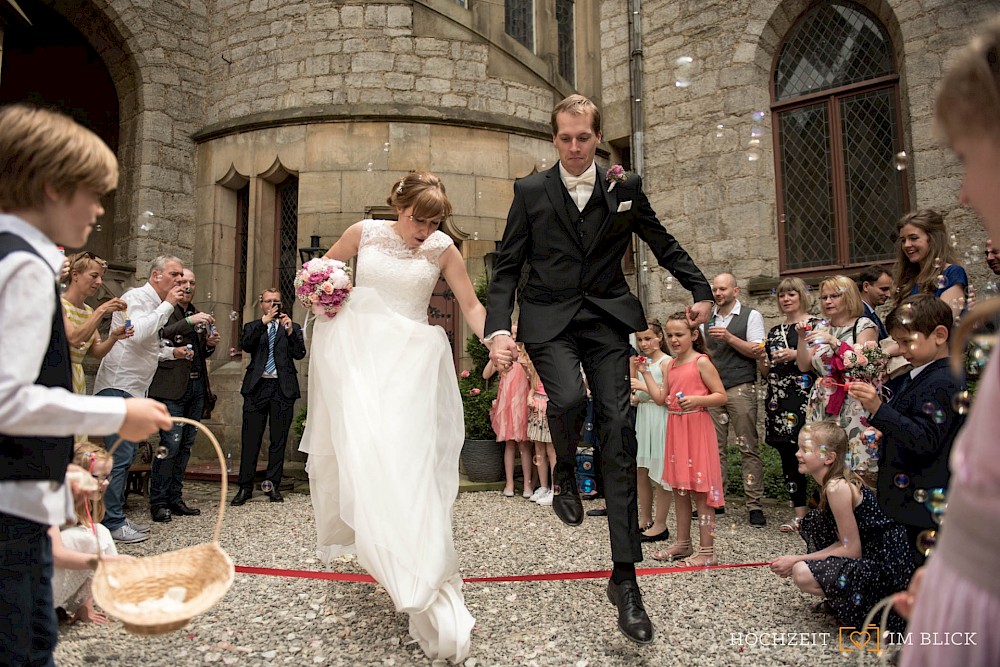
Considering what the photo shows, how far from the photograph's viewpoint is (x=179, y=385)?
21.0ft

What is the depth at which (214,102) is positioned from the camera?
1092 centimetres

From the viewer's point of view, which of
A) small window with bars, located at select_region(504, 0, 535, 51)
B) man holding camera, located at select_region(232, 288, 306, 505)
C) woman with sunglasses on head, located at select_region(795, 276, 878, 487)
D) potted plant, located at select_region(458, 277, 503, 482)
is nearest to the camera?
woman with sunglasses on head, located at select_region(795, 276, 878, 487)

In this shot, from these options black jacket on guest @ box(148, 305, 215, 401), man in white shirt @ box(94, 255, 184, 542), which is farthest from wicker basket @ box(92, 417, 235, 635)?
black jacket on guest @ box(148, 305, 215, 401)

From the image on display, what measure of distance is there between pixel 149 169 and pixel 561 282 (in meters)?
9.27

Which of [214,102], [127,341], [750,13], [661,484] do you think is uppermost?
[750,13]

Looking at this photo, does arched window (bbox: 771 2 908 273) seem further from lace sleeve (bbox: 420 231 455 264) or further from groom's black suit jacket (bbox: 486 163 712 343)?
lace sleeve (bbox: 420 231 455 264)

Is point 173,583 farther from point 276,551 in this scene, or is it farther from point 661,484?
point 661,484

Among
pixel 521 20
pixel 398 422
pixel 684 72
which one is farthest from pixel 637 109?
pixel 398 422

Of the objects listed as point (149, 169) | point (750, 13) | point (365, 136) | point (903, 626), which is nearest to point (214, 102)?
point (149, 169)

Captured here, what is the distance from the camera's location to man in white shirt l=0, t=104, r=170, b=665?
1592mm

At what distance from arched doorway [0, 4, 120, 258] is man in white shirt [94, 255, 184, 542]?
7295mm

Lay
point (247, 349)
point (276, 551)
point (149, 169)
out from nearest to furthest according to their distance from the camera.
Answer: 1. point (276, 551)
2. point (247, 349)
3. point (149, 169)

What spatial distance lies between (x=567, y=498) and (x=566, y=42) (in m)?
10.4

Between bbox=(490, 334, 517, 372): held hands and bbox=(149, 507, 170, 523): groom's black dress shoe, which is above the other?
bbox=(490, 334, 517, 372): held hands
